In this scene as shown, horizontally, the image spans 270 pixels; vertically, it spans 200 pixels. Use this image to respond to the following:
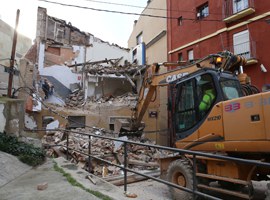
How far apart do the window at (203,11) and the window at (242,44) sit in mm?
3211

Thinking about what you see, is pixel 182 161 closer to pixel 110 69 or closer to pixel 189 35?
pixel 189 35

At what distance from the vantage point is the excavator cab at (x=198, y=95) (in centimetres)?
584

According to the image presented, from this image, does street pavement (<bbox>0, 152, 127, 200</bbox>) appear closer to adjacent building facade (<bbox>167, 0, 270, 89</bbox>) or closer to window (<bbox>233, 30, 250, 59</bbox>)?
adjacent building facade (<bbox>167, 0, 270, 89</bbox>)

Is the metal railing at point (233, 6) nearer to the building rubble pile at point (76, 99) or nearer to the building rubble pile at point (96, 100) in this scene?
the building rubble pile at point (96, 100)

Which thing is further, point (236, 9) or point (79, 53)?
point (79, 53)

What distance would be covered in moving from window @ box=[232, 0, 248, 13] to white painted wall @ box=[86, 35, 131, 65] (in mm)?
14249

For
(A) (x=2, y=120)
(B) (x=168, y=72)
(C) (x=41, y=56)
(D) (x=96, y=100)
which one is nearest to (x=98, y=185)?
(A) (x=2, y=120)

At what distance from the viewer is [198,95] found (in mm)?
6262

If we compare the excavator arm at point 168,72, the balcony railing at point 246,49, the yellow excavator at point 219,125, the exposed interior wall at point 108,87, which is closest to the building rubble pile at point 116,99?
the exposed interior wall at point 108,87

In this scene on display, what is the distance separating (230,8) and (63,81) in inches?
558

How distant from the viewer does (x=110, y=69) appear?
22172mm

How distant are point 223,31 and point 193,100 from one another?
33.9 feet

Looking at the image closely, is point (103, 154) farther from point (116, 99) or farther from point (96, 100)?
point (96, 100)

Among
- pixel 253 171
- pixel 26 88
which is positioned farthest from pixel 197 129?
pixel 26 88
